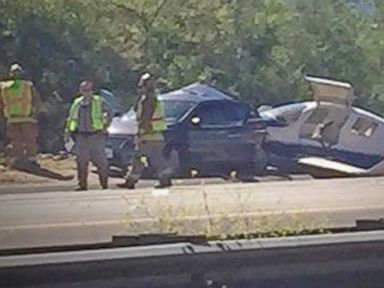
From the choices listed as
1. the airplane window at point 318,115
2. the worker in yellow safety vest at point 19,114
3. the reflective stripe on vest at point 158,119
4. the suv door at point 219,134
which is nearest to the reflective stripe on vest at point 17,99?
the worker in yellow safety vest at point 19,114

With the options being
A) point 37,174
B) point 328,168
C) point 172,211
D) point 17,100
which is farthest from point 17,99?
point 328,168

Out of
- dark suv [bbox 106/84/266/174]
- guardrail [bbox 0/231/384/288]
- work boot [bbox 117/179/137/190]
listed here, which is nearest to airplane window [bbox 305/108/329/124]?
dark suv [bbox 106/84/266/174]

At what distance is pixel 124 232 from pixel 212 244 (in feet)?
1.53

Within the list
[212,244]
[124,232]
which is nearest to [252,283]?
[212,244]

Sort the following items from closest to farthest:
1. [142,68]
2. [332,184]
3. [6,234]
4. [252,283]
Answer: [252,283] → [6,234] → [142,68] → [332,184]

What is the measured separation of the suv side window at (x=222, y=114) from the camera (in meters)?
3.96

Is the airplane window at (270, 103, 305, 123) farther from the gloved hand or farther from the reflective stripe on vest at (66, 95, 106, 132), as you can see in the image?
the gloved hand

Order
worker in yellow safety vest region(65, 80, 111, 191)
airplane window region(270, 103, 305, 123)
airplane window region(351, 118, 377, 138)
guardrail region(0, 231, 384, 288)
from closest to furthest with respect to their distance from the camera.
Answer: guardrail region(0, 231, 384, 288) → worker in yellow safety vest region(65, 80, 111, 191) → airplane window region(270, 103, 305, 123) → airplane window region(351, 118, 377, 138)

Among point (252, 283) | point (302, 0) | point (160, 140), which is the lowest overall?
point (252, 283)

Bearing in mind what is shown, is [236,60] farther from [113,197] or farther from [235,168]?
[113,197]

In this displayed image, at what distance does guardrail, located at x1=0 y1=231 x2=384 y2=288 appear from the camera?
10.3 ft

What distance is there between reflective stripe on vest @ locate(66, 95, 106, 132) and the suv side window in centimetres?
44

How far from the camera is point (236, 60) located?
13.2 ft

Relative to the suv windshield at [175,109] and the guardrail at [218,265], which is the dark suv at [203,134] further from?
the guardrail at [218,265]
